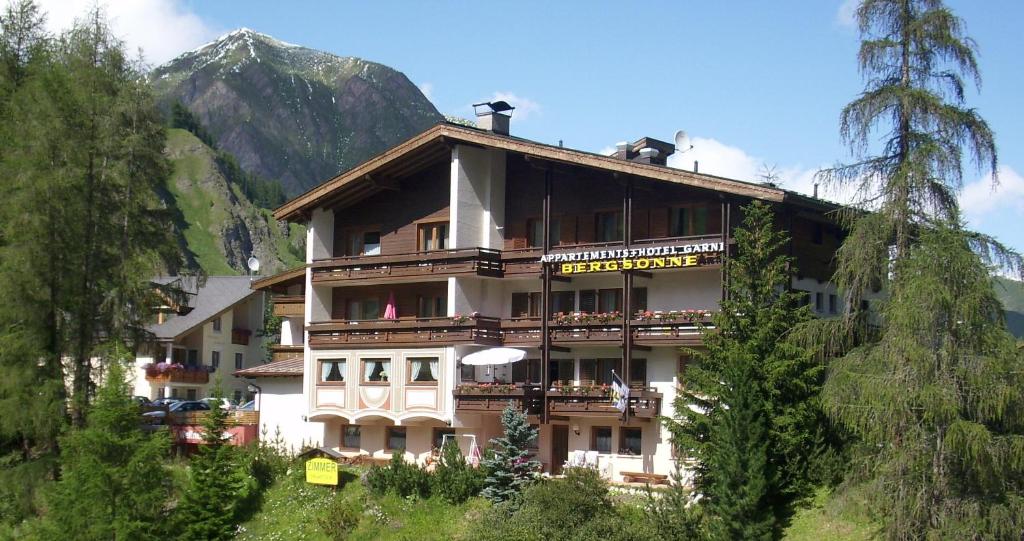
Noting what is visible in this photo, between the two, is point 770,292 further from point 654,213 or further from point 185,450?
point 185,450

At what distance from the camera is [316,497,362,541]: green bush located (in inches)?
1454

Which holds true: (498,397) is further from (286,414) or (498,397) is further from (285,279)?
(285,279)

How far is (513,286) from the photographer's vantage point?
44344 mm

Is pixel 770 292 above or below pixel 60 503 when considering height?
above

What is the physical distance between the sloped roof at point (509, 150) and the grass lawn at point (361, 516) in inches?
418

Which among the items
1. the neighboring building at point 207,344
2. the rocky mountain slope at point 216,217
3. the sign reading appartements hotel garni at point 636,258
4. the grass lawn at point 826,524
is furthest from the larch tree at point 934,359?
the rocky mountain slope at point 216,217

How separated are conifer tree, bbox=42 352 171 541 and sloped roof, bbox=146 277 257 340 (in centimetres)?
3383

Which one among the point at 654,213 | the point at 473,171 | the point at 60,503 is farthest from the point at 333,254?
the point at 60,503

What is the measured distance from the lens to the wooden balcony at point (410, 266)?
42.7 m

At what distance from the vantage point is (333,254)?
48.8 metres

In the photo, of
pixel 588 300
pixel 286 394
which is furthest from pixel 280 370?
pixel 588 300

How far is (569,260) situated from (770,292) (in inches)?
362

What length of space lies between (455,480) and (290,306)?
1659 centimetres

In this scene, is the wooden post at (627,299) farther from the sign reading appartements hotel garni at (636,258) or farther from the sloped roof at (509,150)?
the sloped roof at (509,150)
